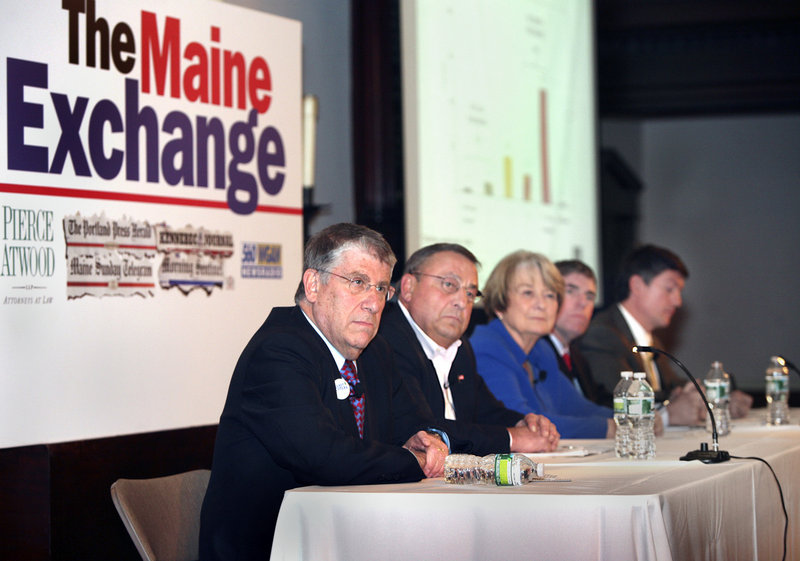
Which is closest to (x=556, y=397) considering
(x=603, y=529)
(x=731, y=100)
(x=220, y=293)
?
(x=220, y=293)

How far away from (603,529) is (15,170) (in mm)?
1807

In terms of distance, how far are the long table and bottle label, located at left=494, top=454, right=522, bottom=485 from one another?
46 mm

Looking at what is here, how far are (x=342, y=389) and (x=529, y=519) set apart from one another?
63cm

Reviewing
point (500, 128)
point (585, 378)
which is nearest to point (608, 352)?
point (585, 378)

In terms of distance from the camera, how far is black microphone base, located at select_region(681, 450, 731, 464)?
2.98 metres

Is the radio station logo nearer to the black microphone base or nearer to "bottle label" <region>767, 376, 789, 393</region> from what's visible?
the black microphone base

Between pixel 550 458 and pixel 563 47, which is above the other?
pixel 563 47

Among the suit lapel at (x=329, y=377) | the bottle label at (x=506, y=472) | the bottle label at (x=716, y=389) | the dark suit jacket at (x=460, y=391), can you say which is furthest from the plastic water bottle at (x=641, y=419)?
the bottle label at (x=716, y=389)

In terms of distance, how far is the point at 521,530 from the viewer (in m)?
2.32

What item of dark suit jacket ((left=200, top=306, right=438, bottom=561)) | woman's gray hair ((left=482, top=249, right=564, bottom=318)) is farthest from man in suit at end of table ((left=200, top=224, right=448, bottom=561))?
woman's gray hair ((left=482, top=249, right=564, bottom=318))

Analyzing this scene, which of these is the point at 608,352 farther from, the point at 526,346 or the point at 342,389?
the point at 342,389

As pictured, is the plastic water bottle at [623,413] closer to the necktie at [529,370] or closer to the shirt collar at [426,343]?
the shirt collar at [426,343]

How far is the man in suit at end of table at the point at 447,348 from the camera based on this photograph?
336cm

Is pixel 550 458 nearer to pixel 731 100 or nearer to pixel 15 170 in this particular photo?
pixel 15 170
